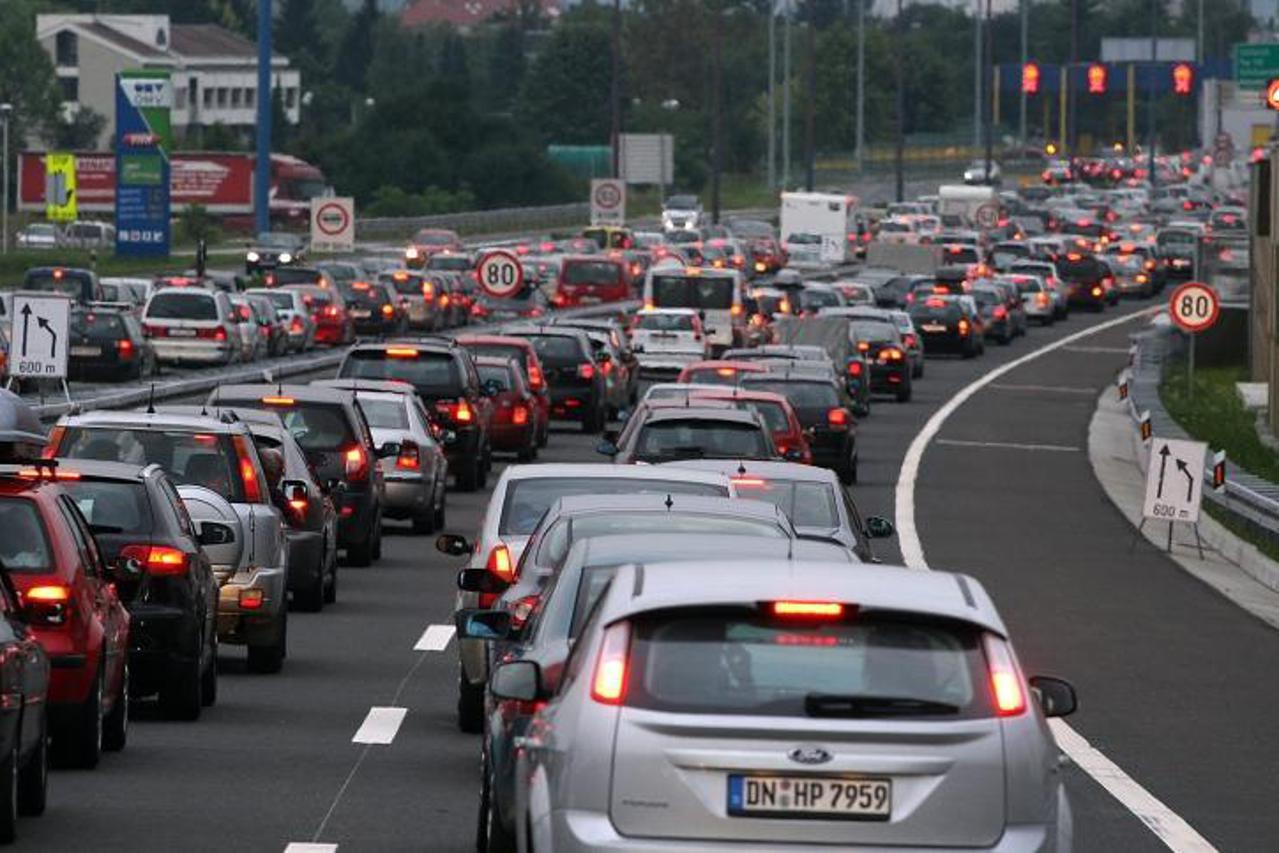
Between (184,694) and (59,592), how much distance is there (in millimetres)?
2921

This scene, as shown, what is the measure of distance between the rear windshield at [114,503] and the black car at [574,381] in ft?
116

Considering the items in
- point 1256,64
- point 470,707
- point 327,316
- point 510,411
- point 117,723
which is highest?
point 1256,64

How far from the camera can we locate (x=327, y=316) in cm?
8162

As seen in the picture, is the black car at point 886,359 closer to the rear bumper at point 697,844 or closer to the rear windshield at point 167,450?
the rear windshield at point 167,450

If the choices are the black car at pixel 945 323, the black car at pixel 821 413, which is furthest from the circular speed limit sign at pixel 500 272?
the black car at pixel 945 323

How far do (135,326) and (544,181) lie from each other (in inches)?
4128

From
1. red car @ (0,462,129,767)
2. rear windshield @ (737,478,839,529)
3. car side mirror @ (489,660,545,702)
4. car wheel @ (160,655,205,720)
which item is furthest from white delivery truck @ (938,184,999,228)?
car side mirror @ (489,660,545,702)

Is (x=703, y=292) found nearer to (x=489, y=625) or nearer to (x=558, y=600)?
(x=489, y=625)

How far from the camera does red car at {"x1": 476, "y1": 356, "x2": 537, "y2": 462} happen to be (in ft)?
155

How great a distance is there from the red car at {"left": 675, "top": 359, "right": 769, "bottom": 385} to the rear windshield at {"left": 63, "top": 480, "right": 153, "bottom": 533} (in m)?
27.9

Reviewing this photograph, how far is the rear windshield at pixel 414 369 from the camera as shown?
42.1 meters

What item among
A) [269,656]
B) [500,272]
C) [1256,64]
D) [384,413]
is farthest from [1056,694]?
Result: [500,272]

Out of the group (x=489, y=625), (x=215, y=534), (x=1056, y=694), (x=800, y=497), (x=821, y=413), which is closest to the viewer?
(x=1056, y=694)

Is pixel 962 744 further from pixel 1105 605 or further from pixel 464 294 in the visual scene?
pixel 464 294
